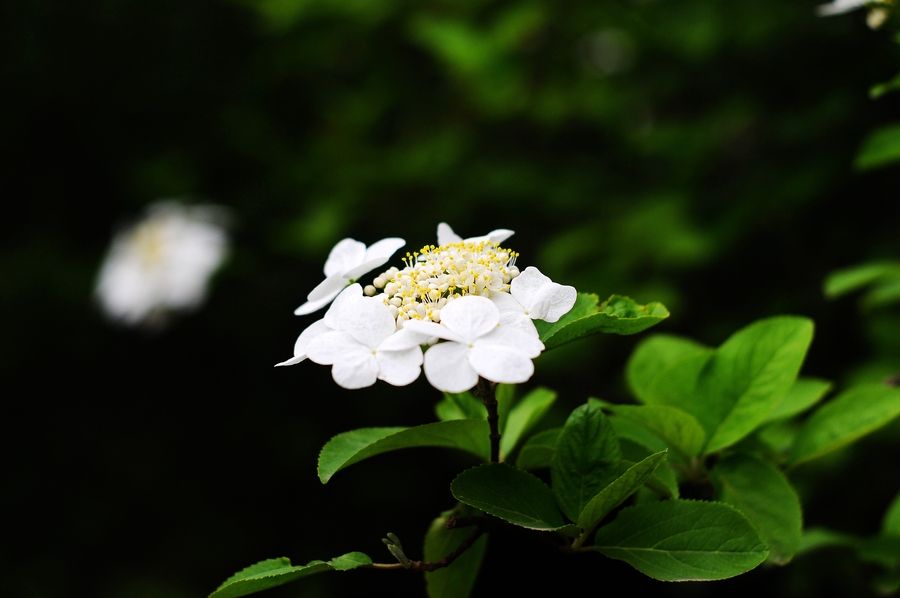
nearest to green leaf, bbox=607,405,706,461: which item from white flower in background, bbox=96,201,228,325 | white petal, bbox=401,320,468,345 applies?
white petal, bbox=401,320,468,345

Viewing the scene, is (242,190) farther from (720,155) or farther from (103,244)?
(720,155)

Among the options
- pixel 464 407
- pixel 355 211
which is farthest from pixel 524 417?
pixel 355 211

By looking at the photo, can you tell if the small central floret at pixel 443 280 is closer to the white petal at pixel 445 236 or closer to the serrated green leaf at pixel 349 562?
the white petal at pixel 445 236

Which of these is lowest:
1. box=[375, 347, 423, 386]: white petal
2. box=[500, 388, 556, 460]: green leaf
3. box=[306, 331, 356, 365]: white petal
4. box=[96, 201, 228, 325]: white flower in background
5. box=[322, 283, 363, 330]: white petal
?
box=[500, 388, 556, 460]: green leaf

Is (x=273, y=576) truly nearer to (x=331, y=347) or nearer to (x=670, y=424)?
(x=331, y=347)

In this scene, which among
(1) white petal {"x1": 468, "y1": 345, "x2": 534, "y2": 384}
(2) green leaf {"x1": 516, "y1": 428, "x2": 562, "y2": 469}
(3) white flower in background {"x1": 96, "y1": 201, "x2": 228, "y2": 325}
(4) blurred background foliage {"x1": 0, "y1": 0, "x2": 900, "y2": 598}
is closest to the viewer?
(1) white petal {"x1": 468, "y1": 345, "x2": 534, "y2": 384}

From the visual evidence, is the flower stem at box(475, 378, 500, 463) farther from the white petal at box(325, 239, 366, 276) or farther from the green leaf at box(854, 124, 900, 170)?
the green leaf at box(854, 124, 900, 170)

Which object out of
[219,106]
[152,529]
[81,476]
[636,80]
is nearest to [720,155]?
[636,80]
